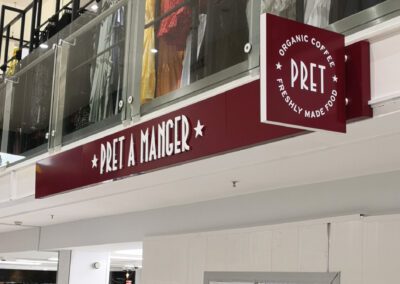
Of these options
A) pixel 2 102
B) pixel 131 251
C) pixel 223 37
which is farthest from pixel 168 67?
pixel 131 251

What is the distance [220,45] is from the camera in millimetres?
3781

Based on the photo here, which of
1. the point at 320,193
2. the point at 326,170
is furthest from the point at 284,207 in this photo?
the point at 326,170

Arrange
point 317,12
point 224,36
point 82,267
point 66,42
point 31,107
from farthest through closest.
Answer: point 82,267 < point 31,107 < point 66,42 < point 224,36 < point 317,12

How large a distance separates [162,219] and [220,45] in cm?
280

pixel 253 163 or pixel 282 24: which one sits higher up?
pixel 282 24

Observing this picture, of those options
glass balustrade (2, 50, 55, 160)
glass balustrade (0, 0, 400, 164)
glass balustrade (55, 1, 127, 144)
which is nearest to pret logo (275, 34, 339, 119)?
glass balustrade (0, 0, 400, 164)

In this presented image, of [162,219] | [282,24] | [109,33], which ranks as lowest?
[162,219]

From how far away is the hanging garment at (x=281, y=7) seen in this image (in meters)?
3.33

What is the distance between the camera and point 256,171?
4.32m

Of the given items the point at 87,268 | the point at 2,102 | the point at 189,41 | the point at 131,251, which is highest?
the point at 2,102

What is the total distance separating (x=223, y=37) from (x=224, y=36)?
1 centimetres

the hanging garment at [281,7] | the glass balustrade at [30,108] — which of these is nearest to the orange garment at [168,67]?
the hanging garment at [281,7]

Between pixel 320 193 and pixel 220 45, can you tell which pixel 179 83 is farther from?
pixel 320 193

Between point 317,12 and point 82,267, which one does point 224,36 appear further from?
point 82,267
